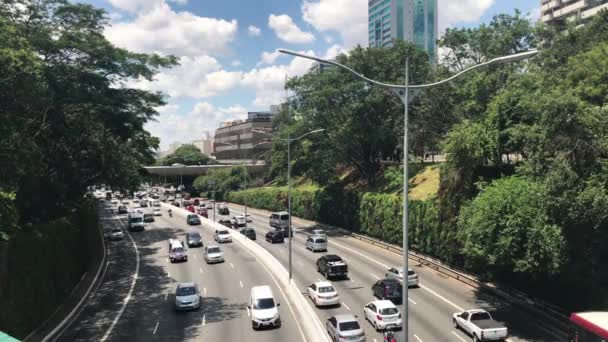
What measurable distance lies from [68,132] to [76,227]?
8.36 metres

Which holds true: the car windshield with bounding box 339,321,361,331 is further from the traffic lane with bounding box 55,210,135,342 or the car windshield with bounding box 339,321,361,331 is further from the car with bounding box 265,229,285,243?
the car with bounding box 265,229,285,243

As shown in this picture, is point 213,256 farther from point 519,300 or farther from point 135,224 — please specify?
point 135,224

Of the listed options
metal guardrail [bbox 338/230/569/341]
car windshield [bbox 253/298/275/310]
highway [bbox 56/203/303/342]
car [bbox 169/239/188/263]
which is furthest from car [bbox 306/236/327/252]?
car windshield [bbox 253/298/275/310]

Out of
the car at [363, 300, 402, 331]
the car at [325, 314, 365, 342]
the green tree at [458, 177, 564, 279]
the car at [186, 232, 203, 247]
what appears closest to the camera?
the car at [325, 314, 365, 342]

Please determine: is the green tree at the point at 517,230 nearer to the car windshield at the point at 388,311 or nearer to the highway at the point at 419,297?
the highway at the point at 419,297

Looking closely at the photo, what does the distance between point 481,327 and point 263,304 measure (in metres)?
11.8

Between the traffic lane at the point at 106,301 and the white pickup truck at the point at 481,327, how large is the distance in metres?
20.0

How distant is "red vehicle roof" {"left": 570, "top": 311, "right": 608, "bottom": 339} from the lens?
16.2m

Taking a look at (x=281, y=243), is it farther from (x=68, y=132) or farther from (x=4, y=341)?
(x=4, y=341)

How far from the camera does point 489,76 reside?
45.0 meters

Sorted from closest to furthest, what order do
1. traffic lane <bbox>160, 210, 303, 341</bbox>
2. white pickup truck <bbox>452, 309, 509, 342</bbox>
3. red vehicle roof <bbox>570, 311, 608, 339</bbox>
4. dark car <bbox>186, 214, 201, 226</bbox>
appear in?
1. red vehicle roof <bbox>570, 311, 608, 339</bbox>
2. white pickup truck <bbox>452, 309, 509, 342</bbox>
3. traffic lane <bbox>160, 210, 303, 341</bbox>
4. dark car <bbox>186, 214, 201, 226</bbox>

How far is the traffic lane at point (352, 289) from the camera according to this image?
82.9 ft

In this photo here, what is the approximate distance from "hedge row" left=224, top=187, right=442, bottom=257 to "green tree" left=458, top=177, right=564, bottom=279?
14141 mm

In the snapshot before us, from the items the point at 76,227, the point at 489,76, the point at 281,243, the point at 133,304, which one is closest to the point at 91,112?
the point at 76,227
